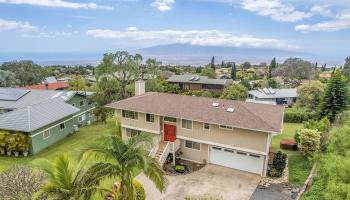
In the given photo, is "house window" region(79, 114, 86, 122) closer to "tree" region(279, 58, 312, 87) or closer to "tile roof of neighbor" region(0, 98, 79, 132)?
"tile roof of neighbor" region(0, 98, 79, 132)

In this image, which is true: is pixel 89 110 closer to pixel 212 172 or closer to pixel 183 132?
pixel 183 132

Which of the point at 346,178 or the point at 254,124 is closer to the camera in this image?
the point at 346,178

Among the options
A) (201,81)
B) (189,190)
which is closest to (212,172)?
(189,190)

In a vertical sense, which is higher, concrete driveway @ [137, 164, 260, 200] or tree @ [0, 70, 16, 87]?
tree @ [0, 70, 16, 87]

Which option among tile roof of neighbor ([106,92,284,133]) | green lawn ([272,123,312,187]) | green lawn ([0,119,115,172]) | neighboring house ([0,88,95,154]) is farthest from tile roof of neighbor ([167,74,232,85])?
tile roof of neighbor ([106,92,284,133])

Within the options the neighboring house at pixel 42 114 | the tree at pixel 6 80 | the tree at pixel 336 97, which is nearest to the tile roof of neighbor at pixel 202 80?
the tree at pixel 336 97

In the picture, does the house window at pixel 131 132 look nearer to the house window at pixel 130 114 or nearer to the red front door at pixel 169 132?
the house window at pixel 130 114

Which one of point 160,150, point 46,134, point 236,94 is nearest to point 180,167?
point 160,150
